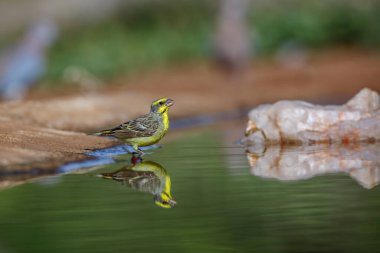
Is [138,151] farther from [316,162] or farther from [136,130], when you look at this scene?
[316,162]

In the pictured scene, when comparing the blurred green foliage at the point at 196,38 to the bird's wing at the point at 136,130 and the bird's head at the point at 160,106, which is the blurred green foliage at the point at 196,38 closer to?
the bird's head at the point at 160,106

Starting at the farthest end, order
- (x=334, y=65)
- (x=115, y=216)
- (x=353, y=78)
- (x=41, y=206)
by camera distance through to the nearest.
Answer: (x=334, y=65) → (x=353, y=78) → (x=41, y=206) → (x=115, y=216)

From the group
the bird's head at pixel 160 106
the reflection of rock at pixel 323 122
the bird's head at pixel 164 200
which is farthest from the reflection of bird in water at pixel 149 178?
the reflection of rock at pixel 323 122

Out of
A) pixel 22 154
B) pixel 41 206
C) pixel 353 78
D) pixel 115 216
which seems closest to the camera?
pixel 115 216

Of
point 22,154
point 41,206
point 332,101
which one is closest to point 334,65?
point 332,101

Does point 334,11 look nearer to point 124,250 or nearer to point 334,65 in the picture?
point 334,65

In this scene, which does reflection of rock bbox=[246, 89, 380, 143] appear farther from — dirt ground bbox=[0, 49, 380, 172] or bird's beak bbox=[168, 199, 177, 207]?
bird's beak bbox=[168, 199, 177, 207]

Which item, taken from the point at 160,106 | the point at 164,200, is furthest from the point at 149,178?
the point at 160,106
